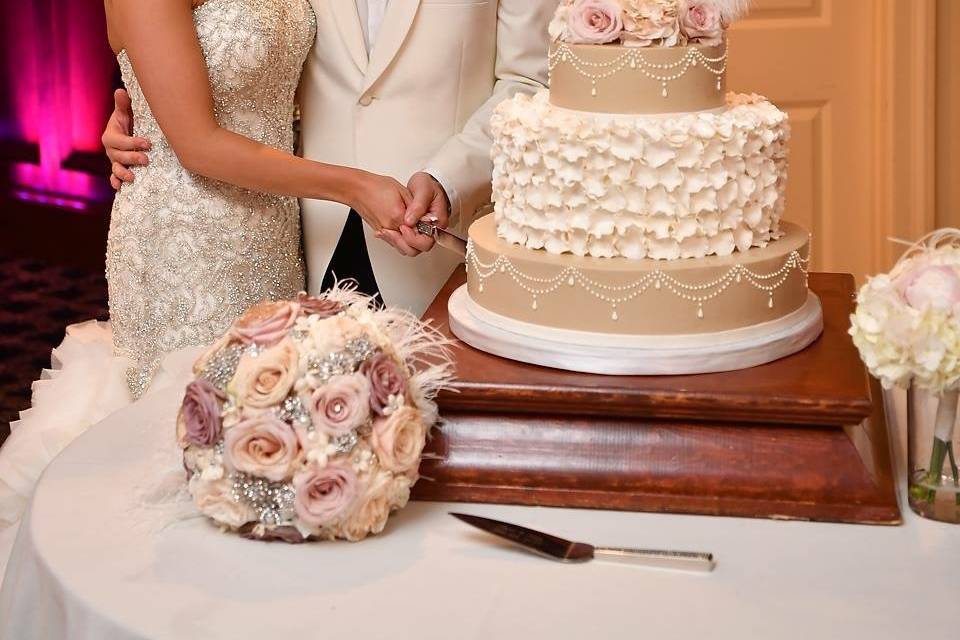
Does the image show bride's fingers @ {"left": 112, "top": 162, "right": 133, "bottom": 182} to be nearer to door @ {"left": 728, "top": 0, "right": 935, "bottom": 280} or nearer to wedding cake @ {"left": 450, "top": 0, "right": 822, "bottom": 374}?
wedding cake @ {"left": 450, "top": 0, "right": 822, "bottom": 374}

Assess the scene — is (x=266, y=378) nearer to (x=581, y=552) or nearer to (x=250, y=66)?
(x=581, y=552)

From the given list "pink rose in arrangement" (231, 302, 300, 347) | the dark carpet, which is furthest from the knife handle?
the dark carpet

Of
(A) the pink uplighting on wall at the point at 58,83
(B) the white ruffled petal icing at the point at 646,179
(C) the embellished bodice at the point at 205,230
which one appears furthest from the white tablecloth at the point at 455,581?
(A) the pink uplighting on wall at the point at 58,83

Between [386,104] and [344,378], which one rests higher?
[386,104]

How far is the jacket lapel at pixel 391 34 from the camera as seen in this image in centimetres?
286

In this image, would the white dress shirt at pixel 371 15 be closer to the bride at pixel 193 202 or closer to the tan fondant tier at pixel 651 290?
the bride at pixel 193 202

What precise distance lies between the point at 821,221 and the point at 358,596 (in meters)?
4.21

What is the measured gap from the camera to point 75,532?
180 cm

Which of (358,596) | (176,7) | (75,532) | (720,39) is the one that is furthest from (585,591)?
(176,7)

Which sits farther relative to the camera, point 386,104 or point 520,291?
point 386,104

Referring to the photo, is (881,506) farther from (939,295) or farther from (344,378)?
(344,378)

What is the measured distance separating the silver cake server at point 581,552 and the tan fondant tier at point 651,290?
402 mm

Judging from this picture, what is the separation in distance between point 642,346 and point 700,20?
528mm

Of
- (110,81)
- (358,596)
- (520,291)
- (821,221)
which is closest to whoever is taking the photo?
(358,596)
